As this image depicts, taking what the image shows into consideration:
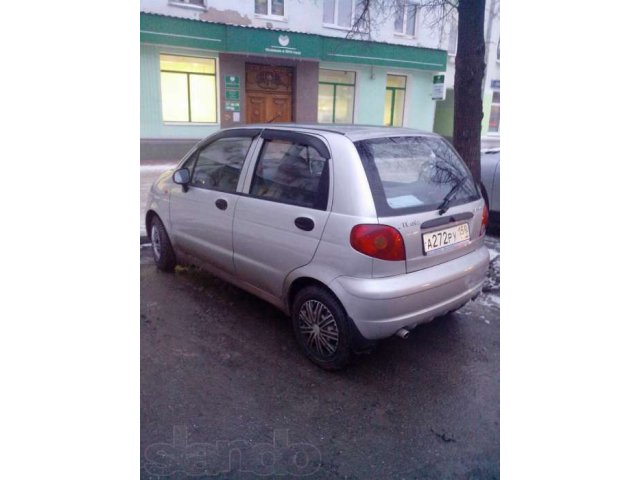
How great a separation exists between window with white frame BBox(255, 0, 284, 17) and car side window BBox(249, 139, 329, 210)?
0.67 metres

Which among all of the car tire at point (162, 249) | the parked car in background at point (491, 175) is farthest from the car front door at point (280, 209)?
the parked car in background at point (491, 175)

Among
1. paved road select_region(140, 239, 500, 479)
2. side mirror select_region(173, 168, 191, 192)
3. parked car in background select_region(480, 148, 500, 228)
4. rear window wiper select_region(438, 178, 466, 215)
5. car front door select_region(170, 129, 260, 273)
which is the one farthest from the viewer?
parked car in background select_region(480, 148, 500, 228)

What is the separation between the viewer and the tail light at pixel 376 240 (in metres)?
2.05

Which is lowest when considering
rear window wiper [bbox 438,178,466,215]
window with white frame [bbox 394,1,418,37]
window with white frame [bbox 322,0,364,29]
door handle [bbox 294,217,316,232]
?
door handle [bbox 294,217,316,232]

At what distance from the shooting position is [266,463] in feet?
5.77

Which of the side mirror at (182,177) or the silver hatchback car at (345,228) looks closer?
the silver hatchback car at (345,228)

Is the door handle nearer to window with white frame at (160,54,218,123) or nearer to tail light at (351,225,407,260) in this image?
tail light at (351,225,407,260)

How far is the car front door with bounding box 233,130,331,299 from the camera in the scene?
2.27 m

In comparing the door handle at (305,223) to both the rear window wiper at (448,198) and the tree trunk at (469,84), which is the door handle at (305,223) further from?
the tree trunk at (469,84)

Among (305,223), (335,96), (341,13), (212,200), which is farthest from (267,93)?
(305,223)

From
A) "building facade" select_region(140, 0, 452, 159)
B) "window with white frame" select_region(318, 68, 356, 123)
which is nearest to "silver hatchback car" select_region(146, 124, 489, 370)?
"building facade" select_region(140, 0, 452, 159)

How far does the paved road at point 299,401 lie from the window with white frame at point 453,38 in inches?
57.8

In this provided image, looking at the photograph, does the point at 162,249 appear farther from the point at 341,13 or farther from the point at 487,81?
the point at 487,81
